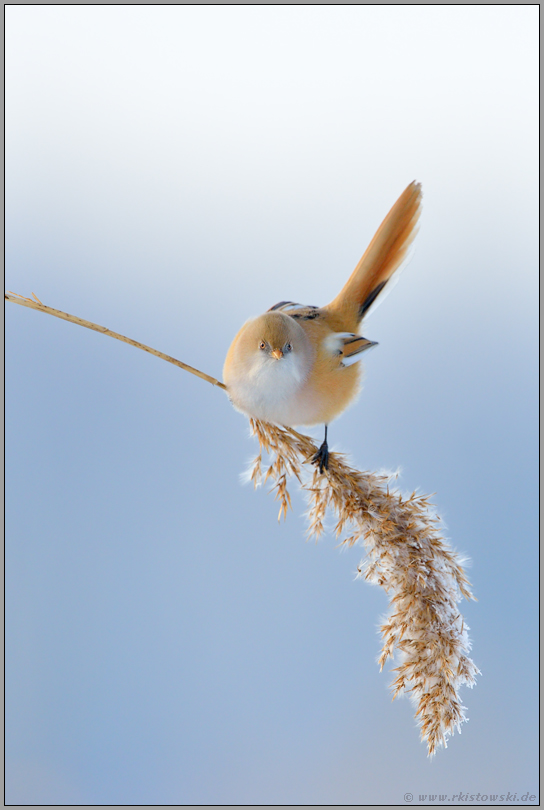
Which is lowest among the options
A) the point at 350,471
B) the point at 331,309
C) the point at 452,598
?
the point at 452,598

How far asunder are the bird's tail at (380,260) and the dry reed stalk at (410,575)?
1.26ft

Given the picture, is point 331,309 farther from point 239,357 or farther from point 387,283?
point 239,357

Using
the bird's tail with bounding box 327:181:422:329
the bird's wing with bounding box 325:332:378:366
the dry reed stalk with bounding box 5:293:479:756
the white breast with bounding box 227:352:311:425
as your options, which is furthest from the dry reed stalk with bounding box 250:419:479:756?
the bird's tail with bounding box 327:181:422:329

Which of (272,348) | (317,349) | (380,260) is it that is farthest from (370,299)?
(272,348)

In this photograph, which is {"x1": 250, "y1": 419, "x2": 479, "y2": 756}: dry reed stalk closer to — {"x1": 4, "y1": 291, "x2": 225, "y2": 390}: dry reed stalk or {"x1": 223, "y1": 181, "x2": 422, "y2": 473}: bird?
{"x1": 223, "y1": 181, "x2": 422, "y2": 473}: bird

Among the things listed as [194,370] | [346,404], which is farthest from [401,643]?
[194,370]

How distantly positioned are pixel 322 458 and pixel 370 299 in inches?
16.1

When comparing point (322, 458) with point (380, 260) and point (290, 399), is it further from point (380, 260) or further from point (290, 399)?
point (380, 260)

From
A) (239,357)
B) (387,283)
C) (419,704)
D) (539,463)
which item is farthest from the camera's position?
(539,463)

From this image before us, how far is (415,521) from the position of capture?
0.94 metres

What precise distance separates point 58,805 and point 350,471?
3.34ft

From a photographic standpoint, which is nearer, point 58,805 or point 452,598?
point 452,598

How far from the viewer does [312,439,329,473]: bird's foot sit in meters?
1.00

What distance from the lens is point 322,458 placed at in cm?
101
